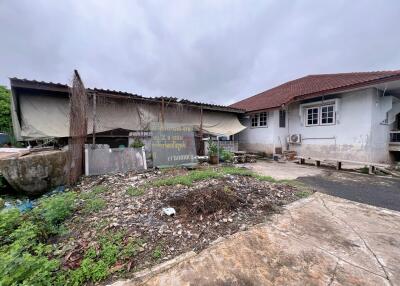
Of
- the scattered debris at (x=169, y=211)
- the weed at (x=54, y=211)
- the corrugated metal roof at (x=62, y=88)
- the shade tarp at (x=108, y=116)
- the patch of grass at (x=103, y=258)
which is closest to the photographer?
the patch of grass at (x=103, y=258)

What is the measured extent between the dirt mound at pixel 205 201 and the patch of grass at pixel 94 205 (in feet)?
4.11

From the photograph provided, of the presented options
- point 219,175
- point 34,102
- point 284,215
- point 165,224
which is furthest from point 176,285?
point 34,102

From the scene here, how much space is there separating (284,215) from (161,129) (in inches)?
188

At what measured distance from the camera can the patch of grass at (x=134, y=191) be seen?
3.85m

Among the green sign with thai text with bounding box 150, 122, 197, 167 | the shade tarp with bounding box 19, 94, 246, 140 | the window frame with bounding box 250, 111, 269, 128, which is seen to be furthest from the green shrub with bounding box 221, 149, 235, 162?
the window frame with bounding box 250, 111, 269, 128

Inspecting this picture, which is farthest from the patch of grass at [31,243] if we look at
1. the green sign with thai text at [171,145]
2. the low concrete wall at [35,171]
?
the green sign with thai text at [171,145]

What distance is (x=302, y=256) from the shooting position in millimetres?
2111

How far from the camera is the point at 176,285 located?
5.59 ft

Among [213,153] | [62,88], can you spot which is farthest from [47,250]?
[213,153]

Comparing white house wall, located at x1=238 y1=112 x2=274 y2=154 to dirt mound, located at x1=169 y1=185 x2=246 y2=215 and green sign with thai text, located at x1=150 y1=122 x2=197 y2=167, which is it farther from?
dirt mound, located at x1=169 y1=185 x2=246 y2=215

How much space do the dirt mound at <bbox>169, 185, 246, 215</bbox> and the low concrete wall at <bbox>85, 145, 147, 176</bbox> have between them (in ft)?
9.90

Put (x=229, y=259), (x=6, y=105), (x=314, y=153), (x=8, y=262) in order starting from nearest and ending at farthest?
(x=8, y=262) → (x=229, y=259) → (x=314, y=153) → (x=6, y=105)

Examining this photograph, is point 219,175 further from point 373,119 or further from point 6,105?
point 6,105

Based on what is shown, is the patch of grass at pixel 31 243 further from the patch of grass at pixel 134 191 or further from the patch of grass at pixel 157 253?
the patch of grass at pixel 134 191
